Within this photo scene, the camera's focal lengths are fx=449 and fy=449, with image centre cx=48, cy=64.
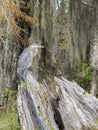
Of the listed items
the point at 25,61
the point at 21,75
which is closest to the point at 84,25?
the point at 25,61

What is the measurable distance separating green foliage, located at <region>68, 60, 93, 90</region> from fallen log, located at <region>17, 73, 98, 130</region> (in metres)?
5.16

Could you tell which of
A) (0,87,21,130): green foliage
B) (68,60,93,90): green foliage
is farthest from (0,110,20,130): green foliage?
(68,60,93,90): green foliage

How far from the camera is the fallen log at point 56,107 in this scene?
204 inches

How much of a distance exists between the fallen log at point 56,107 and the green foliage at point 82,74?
16.9ft

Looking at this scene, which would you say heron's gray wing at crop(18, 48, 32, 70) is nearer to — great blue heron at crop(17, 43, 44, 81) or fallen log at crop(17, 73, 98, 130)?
great blue heron at crop(17, 43, 44, 81)

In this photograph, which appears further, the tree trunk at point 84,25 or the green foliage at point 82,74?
the green foliage at point 82,74

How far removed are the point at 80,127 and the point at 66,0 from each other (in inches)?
218

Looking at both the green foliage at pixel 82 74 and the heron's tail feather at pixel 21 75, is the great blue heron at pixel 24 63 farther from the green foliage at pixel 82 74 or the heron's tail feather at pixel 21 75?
the green foliage at pixel 82 74

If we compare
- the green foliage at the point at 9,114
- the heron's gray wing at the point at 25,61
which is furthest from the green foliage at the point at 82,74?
the heron's gray wing at the point at 25,61

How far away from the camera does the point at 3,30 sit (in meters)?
9.82

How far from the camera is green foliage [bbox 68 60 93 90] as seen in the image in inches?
438

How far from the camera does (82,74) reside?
11375 millimetres

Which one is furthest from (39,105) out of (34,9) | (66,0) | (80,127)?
(66,0)

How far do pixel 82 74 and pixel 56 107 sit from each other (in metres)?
5.89
